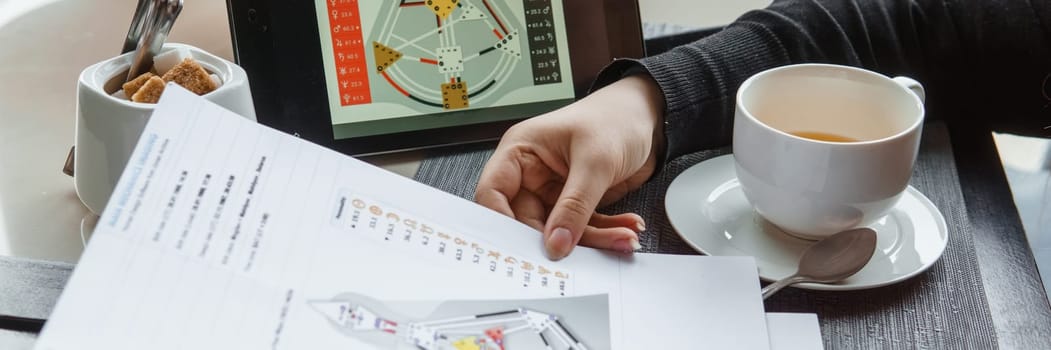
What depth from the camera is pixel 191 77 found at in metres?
0.52

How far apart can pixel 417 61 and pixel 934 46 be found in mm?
401

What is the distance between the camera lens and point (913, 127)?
18.6 inches

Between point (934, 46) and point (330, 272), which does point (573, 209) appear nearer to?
point (330, 272)

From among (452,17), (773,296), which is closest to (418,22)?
(452,17)

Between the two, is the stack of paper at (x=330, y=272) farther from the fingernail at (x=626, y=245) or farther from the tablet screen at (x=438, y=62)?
the tablet screen at (x=438, y=62)

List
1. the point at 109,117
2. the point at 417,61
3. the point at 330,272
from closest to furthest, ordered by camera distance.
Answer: the point at 330,272, the point at 109,117, the point at 417,61

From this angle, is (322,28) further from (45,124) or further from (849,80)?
(849,80)

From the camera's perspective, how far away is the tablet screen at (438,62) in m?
0.65

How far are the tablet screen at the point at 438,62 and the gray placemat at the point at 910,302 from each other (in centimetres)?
14

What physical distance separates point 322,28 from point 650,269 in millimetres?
313

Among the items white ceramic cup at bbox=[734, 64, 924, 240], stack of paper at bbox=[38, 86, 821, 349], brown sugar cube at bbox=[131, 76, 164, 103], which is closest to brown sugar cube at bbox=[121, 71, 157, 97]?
brown sugar cube at bbox=[131, 76, 164, 103]

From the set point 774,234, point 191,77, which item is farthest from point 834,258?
point 191,77

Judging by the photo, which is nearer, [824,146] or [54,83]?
[824,146]

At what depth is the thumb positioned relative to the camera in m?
0.46
